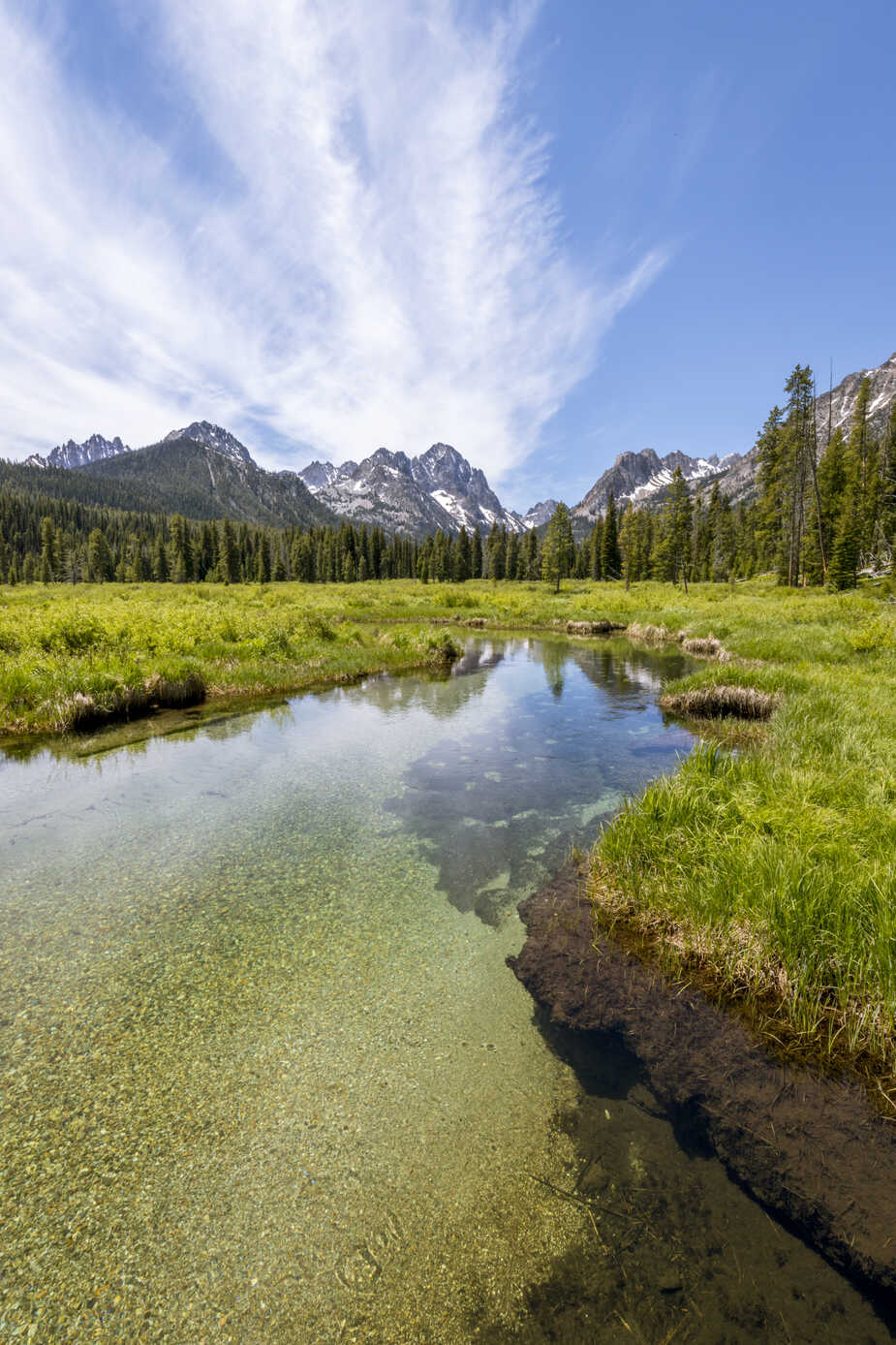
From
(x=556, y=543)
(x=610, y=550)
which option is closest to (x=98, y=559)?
(x=556, y=543)

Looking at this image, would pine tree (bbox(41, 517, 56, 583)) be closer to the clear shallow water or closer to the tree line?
the tree line

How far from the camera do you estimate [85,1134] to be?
3705 millimetres

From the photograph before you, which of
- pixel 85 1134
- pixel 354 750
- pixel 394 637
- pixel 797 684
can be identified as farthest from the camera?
pixel 394 637

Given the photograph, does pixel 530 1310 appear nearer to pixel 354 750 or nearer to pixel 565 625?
pixel 354 750

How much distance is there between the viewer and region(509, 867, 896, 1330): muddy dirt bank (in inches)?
124

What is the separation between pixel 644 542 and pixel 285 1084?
103150mm

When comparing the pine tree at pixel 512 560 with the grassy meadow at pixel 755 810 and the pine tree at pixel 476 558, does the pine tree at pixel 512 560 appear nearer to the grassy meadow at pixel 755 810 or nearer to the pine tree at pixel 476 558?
the pine tree at pixel 476 558

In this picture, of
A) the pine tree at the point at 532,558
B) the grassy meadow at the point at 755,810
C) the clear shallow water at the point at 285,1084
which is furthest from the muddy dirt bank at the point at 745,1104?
the pine tree at the point at 532,558

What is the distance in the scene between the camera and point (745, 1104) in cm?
397

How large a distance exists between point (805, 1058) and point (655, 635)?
105 feet

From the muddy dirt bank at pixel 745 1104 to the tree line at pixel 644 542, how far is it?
5275cm

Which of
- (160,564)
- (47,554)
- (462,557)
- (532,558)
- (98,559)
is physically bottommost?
(532,558)

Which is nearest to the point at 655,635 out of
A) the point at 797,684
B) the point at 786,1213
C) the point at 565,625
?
the point at 565,625

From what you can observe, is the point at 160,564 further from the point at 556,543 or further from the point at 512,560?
the point at 556,543
